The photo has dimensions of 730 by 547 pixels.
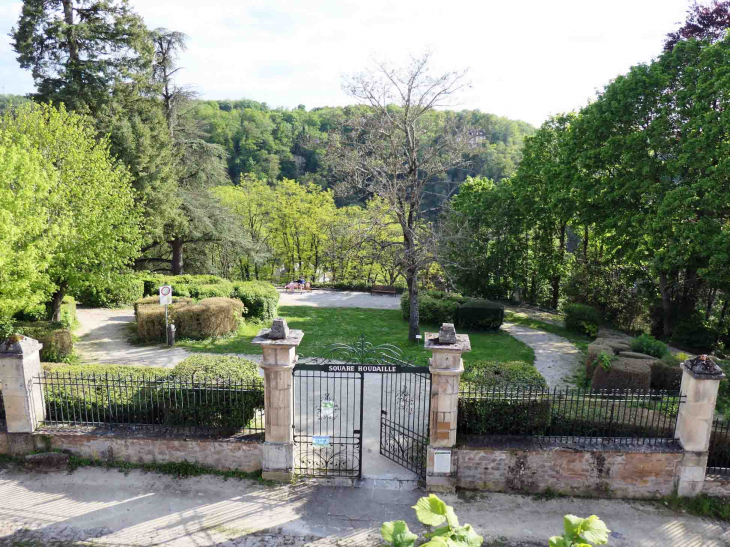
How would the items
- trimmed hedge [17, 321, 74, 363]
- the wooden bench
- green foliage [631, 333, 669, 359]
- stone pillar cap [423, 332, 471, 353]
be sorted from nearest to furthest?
1. stone pillar cap [423, 332, 471, 353]
2. green foliage [631, 333, 669, 359]
3. trimmed hedge [17, 321, 74, 363]
4. the wooden bench

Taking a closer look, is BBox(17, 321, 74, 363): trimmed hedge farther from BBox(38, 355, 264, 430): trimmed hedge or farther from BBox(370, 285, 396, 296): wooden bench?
BBox(370, 285, 396, 296): wooden bench

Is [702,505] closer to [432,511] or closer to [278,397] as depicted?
[278,397]

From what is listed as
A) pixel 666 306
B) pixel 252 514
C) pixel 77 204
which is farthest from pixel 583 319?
pixel 77 204

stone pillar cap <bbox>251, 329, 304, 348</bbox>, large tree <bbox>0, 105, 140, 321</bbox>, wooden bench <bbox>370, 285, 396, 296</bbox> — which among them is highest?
large tree <bbox>0, 105, 140, 321</bbox>

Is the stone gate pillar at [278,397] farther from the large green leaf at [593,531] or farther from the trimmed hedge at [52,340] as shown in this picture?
the trimmed hedge at [52,340]

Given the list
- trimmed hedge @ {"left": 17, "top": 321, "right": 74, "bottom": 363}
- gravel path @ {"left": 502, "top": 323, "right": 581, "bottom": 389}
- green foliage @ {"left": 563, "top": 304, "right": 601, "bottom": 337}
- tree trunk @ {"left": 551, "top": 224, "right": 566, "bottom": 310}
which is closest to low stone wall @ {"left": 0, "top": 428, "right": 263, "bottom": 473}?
trimmed hedge @ {"left": 17, "top": 321, "right": 74, "bottom": 363}

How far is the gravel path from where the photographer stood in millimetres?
15599

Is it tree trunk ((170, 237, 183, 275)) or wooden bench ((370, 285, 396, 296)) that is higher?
tree trunk ((170, 237, 183, 275))

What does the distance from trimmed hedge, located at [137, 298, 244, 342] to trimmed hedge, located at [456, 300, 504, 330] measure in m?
8.77

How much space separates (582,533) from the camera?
3.50 m

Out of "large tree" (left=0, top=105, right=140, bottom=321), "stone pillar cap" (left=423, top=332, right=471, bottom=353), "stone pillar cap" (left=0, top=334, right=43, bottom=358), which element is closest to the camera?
"stone pillar cap" (left=423, top=332, right=471, bottom=353)

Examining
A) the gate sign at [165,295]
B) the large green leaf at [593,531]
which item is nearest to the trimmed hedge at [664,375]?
the large green leaf at [593,531]

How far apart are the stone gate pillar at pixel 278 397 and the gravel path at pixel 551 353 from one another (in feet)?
26.0

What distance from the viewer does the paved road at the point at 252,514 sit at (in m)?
8.41
